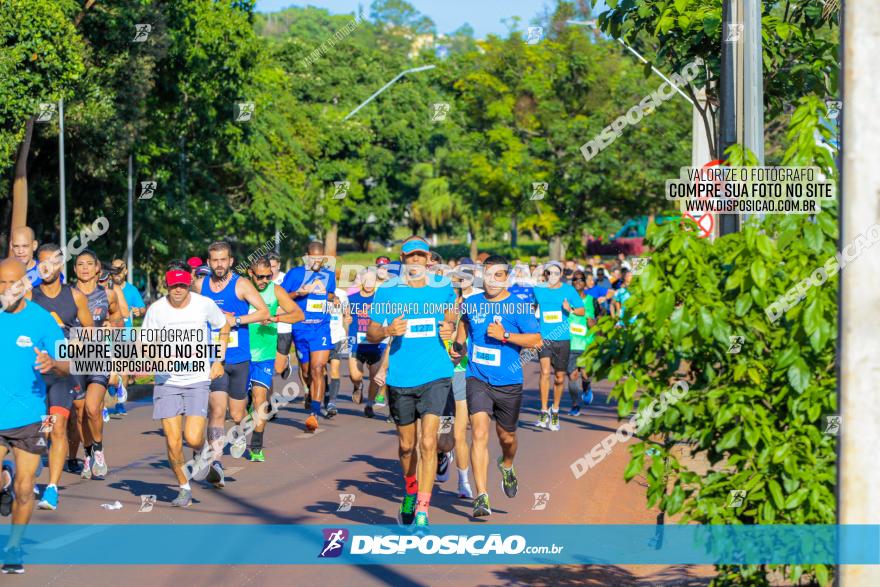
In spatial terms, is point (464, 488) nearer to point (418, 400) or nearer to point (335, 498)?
point (335, 498)

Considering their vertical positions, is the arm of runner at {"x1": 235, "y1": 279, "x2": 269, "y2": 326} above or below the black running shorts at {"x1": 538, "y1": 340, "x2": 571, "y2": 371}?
above

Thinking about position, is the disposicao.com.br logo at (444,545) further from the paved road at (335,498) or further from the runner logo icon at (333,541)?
the paved road at (335,498)

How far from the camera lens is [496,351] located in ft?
33.3

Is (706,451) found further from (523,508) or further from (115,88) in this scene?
(115,88)

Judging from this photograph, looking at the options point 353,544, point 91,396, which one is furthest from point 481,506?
point 91,396

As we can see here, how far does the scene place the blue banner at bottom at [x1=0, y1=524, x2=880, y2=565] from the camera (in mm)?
8570

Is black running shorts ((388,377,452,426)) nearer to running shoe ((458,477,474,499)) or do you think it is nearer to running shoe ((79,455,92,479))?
running shoe ((458,477,474,499))

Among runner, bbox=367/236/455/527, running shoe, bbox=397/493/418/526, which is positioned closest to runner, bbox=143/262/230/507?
runner, bbox=367/236/455/527

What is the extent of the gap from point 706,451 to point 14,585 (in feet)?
14.0

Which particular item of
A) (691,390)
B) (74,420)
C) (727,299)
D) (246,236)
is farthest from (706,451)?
(246,236)

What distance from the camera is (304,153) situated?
160 ft

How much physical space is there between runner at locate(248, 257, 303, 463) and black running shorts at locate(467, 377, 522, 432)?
2766mm

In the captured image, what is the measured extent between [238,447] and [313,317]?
9.54 feet

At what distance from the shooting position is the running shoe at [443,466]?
1161 centimetres
